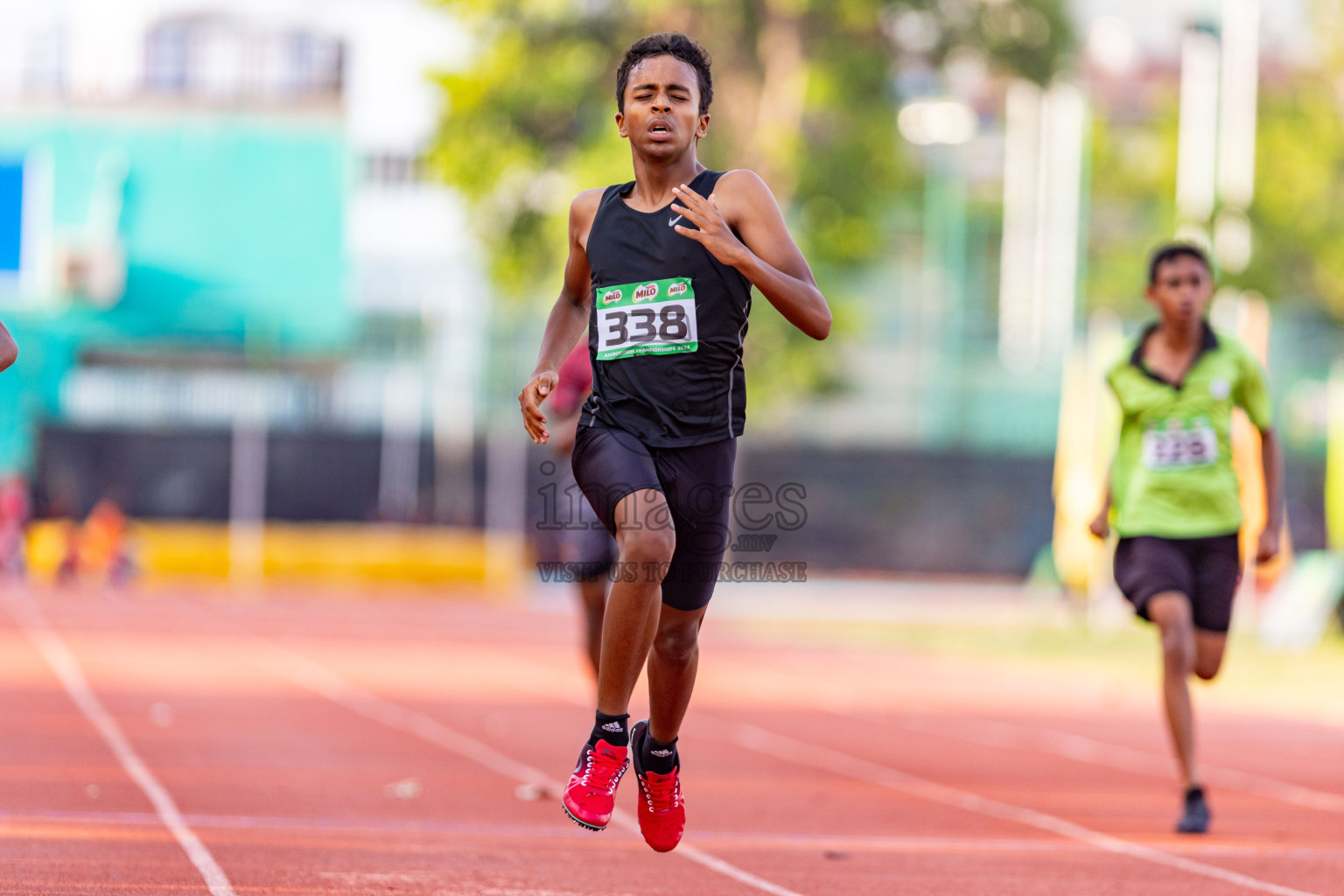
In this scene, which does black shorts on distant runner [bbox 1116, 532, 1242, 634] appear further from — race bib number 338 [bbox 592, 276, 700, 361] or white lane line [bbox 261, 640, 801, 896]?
race bib number 338 [bbox 592, 276, 700, 361]

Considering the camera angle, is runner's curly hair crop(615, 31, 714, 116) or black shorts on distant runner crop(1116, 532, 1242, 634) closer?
runner's curly hair crop(615, 31, 714, 116)

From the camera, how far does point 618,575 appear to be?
519 centimetres

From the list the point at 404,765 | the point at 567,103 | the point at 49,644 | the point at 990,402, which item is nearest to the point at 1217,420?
the point at 404,765

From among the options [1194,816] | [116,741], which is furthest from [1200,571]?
[116,741]

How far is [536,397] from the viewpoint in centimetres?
512

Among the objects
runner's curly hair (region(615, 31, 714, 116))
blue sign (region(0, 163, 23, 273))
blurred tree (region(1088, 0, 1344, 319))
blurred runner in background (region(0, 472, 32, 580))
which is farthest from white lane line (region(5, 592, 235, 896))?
blurred tree (region(1088, 0, 1344, 319))

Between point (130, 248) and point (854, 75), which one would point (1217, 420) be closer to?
point (854, 75)

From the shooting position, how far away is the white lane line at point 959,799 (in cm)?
633

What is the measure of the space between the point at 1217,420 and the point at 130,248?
27.5 meters

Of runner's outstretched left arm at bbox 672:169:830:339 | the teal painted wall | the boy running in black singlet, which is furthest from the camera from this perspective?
the teal painted wall

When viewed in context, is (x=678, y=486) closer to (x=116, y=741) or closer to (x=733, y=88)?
(x=116, y=741)

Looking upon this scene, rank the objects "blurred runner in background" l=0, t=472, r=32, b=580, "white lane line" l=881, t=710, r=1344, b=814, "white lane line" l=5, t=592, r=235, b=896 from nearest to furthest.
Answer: "white lane line" l=5, t=592, r=235, b=896 → "white lane line" l=881, t=710, r=1344, b=814 → "blurred runner in background" l=0, t=472, r=32, b=580

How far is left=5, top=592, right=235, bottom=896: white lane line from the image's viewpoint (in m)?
5.79

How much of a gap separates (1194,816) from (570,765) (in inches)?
126
